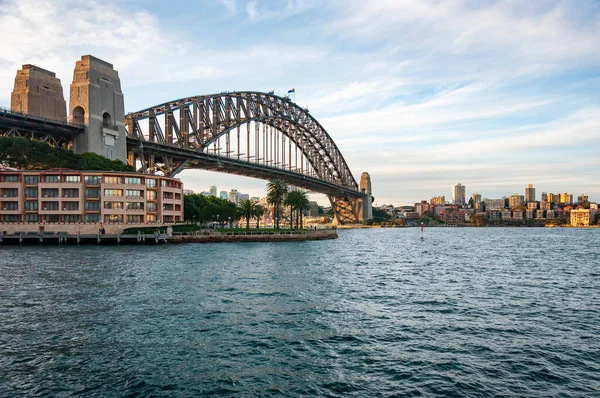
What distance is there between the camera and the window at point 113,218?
266 ft

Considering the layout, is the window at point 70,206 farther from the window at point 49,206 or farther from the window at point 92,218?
the window at point 92,218

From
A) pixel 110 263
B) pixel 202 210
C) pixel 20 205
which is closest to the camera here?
pixel 110 263

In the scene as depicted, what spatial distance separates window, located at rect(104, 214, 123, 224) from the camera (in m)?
81.1

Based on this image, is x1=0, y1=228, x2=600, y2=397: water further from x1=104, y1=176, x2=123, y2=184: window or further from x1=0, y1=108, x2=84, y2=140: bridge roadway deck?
x1=0, y1=108, x2=84, y2=140: bridge roadway deck

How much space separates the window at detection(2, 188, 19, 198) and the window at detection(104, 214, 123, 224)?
16557 millimetres

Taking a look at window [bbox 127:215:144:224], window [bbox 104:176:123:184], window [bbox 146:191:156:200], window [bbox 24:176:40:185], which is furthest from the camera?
window [bbox 146:191:156:200]

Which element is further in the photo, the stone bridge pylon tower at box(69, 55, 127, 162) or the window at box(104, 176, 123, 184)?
the stone bridge pylon tower at box(69, 55, 127, 162)

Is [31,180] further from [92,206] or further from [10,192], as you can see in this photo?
[92,206]

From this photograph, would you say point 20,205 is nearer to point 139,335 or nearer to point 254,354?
point 139,335

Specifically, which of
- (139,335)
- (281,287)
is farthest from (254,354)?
(281,287)

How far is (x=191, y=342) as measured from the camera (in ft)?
65.3

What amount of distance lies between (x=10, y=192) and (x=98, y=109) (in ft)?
71.2

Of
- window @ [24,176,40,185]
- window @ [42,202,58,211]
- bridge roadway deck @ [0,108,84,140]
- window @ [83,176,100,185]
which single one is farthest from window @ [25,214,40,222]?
bridge roadway deck @ [0,108,84,140]

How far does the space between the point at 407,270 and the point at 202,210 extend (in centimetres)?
8017
